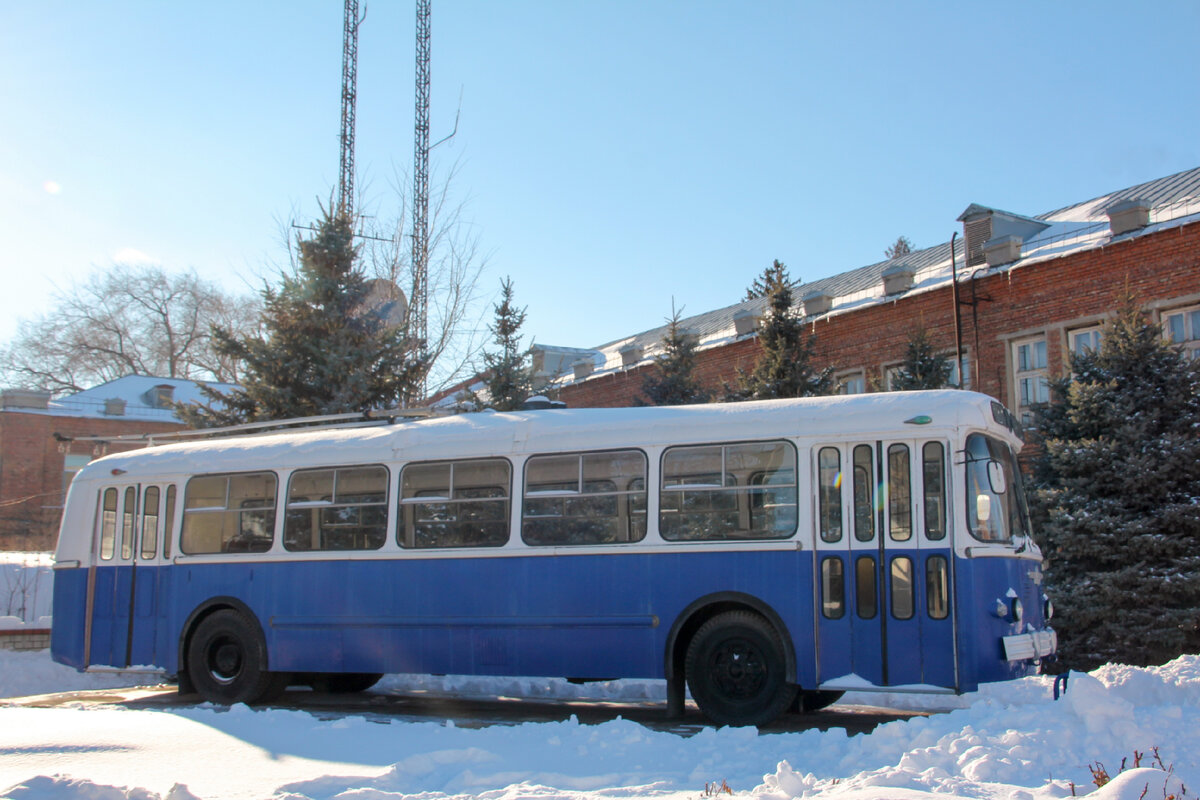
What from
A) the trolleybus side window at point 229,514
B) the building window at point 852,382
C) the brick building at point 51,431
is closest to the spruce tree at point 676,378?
the building window at point 852,382

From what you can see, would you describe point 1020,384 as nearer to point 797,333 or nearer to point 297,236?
point 797,333

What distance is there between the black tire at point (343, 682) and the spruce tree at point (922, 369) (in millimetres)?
11145

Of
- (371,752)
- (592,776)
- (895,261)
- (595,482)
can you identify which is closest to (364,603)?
(595,482)

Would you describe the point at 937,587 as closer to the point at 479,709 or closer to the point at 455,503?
the point at 455,503

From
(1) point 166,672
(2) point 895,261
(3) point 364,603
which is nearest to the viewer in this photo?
(3) point 364,603

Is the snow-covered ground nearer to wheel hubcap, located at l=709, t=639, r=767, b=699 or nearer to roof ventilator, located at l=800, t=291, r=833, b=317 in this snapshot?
wheel hubcap, located at l=709, t=639, r=767, b=699

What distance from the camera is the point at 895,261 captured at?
27.5 m

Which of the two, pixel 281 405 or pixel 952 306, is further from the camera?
pixel 952 306

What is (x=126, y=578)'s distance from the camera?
12.4 meters

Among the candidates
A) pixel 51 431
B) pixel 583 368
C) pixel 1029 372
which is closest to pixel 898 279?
pixel 1029 372

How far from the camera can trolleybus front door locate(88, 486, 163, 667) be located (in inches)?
483

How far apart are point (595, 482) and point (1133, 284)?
13.2m

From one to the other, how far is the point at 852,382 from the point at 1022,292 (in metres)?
4.74

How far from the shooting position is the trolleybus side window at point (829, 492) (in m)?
8.98
